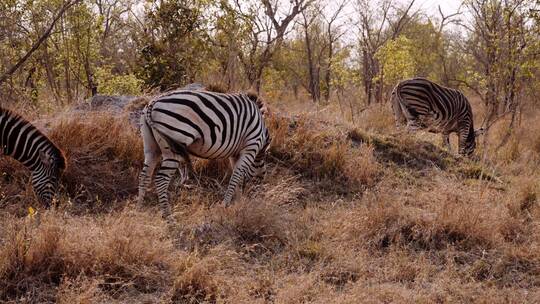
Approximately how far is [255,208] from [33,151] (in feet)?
9.09

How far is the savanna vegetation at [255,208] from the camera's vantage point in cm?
414

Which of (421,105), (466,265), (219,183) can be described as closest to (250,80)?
(421,105)

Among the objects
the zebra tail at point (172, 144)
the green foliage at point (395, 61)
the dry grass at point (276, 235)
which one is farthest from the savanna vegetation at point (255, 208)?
the green foliage at point (395, 61)

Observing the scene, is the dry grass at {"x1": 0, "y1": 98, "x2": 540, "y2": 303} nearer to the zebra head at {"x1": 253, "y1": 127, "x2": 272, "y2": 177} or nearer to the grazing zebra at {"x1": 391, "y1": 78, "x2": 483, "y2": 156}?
the zebra head at {"x1": 253, "y1": 127, "x2": 272, "y2": 177}

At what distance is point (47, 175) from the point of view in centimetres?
613

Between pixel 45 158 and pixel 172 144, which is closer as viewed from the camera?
pixel 172 144

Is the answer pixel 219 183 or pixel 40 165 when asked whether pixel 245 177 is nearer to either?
pixel 219 183

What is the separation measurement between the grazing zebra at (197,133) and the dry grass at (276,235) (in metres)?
0.47

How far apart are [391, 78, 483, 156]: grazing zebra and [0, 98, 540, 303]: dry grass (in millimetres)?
2423

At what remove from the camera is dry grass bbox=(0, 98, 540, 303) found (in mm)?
4082

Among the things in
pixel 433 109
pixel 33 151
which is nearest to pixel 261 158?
pixel 33 151

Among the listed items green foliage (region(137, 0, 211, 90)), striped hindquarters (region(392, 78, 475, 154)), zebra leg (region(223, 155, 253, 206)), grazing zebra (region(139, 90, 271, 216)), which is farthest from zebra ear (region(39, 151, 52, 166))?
striped hindquarters (region(392, 78, 475, 154))

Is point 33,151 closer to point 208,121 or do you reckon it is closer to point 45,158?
point 45,158

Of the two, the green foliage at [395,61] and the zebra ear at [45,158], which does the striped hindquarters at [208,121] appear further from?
Answer: the green foliage at [395,61]
